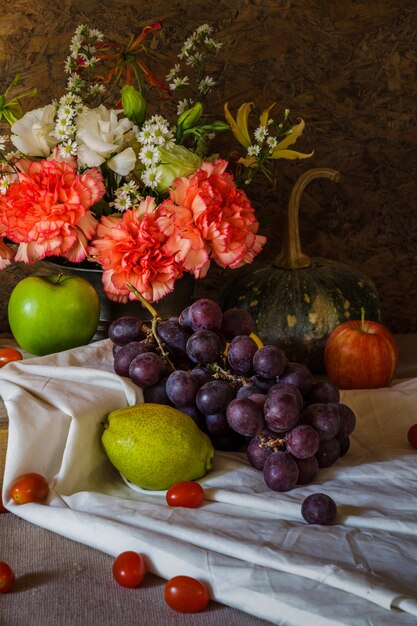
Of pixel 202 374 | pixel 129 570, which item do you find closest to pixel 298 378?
pixel 202 374

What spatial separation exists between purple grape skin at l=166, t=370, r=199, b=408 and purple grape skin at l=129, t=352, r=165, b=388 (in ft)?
0.08

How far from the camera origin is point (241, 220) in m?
1.35

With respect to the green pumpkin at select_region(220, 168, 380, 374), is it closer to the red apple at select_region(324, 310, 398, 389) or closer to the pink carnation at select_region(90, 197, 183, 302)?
the red apple at select_region(324, 310, 398, 389)

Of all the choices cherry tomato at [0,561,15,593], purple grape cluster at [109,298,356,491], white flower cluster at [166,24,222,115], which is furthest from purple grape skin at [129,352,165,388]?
white flower cluster at [166,24,222,115]

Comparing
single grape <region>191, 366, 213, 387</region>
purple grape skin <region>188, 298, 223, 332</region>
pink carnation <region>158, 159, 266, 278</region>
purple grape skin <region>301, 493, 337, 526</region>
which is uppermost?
pink carnation <region>158, 159, 266, 278</region>

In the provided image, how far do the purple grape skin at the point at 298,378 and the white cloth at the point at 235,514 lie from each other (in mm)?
127

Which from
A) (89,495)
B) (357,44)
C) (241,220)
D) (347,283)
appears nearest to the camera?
(89,495)

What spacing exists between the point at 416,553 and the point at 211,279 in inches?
39.5

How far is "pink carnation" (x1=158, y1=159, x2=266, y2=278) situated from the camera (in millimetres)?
1310

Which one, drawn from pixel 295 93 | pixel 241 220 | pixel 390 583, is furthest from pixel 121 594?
pixel 295 93

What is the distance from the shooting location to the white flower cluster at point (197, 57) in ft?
4.99

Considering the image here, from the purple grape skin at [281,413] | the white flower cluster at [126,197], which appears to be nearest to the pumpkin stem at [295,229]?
the white flower cluster at [126,197]

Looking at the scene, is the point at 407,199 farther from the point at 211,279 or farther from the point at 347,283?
the point at 211,279

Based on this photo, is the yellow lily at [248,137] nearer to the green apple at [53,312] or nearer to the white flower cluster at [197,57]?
the white flower cluster at [197,57]
